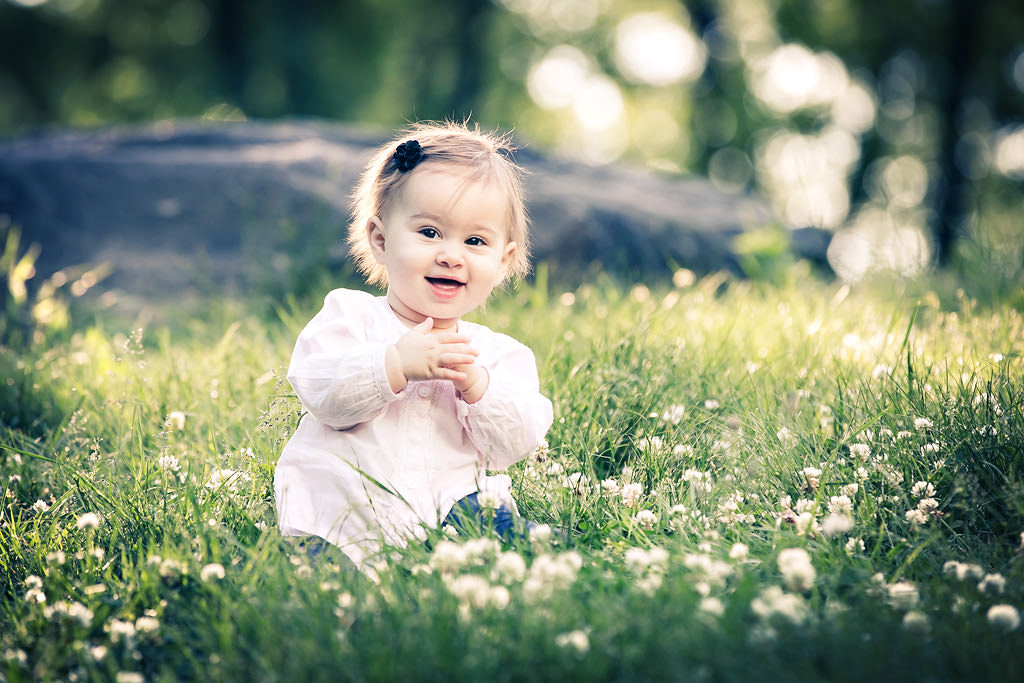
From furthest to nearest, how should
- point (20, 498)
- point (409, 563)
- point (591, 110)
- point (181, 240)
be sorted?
1. point (591, 110)
2. point (181, 240)
3. point (20, 498)
4. point (409, 563)

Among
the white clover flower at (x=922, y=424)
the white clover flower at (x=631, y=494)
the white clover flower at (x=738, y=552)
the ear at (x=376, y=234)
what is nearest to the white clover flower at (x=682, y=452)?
the white clover flower at (x=631, y=494)

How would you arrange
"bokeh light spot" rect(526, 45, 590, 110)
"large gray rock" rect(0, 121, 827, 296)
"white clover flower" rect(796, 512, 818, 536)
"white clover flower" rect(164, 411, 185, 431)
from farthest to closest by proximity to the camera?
"bokeh light spot" rect(526, 45, 590, 110), "large gray rock" rect(0, 121, 827, 296), "white clover flower" rect(164, 411, 185, 431), "white clover flower" rect(796, 512, 818, 536)

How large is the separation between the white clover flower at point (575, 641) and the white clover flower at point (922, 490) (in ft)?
4.29

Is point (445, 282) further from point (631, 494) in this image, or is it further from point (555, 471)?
point (631, 494)

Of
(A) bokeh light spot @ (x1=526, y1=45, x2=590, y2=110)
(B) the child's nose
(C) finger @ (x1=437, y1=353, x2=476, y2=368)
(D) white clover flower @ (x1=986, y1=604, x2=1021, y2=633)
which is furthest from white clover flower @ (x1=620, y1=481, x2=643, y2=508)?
(A) bokeh light spot @ (x1=526, y1=45, x2=590, y2=110)

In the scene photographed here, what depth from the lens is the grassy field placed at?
1.80m

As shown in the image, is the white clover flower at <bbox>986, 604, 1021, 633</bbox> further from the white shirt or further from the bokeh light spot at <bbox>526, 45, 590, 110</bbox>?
the bokeh light spot at <bbox>526, 45, 590, 110</bbox>

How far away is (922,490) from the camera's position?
8.30 ft

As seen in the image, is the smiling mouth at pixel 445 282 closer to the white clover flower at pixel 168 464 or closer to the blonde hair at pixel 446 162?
the blonde hair at pixel 446 162

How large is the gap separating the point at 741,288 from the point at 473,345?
10.4 ft

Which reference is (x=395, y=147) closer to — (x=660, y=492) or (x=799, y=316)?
(x=660, y=492)

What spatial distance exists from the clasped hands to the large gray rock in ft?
12.1

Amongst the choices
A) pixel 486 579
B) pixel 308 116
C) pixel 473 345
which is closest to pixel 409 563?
pixel 486 579

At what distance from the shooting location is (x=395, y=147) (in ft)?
8.92
